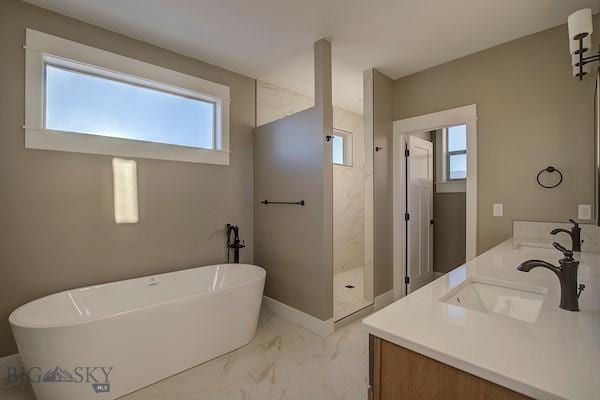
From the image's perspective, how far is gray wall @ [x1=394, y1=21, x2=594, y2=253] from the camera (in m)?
2.17

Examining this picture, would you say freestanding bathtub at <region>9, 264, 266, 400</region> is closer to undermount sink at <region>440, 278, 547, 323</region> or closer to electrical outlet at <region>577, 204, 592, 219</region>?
undermount sink at <region>440, 278, 547, 323</region>

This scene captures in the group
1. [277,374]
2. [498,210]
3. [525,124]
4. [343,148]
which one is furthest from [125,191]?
[525,124]

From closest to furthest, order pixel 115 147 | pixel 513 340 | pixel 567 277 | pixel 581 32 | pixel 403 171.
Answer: pixel 513 340, pixel 567 277, pixel 581 32, pixel 115 147, pixel 403 171

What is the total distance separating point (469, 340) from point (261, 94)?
10.8 ft

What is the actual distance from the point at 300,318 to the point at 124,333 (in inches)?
A: 60.1

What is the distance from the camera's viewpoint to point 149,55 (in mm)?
2590

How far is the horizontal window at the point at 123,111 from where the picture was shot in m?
2.22

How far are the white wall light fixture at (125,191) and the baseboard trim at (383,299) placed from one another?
2.61 m

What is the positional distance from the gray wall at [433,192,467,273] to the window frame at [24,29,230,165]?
3.11m

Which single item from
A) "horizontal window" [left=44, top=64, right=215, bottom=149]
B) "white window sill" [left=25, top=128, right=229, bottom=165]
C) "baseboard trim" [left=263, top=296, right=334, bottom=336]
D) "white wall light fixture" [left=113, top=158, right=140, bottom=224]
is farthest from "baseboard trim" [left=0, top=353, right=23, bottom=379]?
"baseboard trim" [left=263, top=296, right=334, bottom=336]

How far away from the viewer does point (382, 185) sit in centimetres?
322

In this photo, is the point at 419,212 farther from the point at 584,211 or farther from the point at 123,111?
the point at 123,111

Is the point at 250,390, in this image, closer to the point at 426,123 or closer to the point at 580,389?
the point at 580,389

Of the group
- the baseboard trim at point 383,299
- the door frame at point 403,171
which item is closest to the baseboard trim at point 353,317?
the baseboard trim at point 383,299
